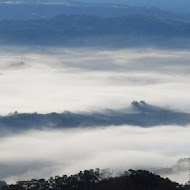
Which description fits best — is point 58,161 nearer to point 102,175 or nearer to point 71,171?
point 71,171

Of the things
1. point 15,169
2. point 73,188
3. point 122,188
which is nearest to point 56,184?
point 73,188

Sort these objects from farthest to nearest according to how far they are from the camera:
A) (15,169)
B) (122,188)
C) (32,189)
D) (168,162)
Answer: (168,162), (15,169), (32,189), (122,188)

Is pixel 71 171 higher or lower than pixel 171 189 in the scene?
higher

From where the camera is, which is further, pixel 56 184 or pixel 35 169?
pixel 35 169

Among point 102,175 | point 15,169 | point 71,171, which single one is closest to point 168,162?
point 71,171

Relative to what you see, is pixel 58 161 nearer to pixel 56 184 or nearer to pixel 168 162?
pixel 168 162

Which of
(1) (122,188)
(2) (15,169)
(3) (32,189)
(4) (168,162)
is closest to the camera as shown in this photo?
(1) (122,188)
